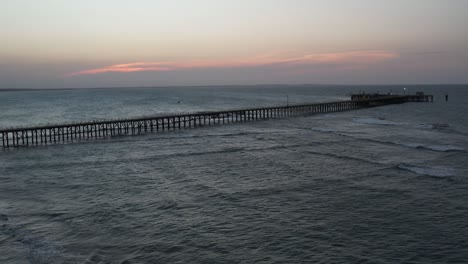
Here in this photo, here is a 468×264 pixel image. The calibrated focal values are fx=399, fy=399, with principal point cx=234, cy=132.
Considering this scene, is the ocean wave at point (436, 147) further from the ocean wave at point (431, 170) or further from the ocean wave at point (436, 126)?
the ocean wave at point (436, 126)

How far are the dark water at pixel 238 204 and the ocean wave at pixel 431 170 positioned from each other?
0.08m

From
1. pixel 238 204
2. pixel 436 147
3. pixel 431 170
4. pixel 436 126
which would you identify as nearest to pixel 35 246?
pixel 238 204

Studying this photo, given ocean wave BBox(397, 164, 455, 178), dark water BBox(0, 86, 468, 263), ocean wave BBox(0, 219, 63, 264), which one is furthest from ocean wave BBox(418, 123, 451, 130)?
ocean wave BBox(0, 219, 63, 264)

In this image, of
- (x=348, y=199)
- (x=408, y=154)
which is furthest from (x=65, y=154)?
(x=408, y=154)

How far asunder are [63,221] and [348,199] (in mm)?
15691

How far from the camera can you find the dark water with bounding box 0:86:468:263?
16.7 m

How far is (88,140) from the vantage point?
51312mm

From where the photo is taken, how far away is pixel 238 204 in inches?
905

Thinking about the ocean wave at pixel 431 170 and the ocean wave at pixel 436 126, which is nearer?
the ocean wave at pixel 431 170

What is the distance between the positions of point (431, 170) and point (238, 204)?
16155 millimetres

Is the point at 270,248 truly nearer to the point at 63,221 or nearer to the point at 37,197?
the point at 63,221

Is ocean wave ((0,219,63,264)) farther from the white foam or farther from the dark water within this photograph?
the white foam

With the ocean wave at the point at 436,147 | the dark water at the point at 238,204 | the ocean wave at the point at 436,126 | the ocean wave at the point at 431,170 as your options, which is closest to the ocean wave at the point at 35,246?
the dark water at the point at 238,204

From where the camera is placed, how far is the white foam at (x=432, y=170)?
1126 inches
